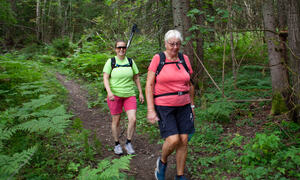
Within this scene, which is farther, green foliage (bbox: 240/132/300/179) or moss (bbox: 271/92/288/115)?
moss (bbox: 271/92/288/115)

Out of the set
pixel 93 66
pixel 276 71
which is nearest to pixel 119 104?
pixel 276 71

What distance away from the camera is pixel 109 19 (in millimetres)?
8297

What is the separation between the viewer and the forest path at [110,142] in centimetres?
379

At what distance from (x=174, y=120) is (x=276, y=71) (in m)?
3.55

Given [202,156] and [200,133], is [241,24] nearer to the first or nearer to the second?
[200,133]

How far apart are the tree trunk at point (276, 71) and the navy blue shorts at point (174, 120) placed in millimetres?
2931

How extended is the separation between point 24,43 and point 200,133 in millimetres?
24239

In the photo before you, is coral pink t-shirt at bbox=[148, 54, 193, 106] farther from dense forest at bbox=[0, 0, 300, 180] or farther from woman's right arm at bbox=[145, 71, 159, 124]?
dense forest at bbox=[0, 0, 300, 180]

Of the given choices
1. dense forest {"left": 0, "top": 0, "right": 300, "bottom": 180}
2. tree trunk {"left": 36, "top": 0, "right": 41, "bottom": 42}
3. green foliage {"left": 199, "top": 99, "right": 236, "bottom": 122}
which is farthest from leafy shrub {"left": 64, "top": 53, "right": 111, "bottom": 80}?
tree trunk {"left": 36, "top": 0, "right": 41, "bottom": 42}

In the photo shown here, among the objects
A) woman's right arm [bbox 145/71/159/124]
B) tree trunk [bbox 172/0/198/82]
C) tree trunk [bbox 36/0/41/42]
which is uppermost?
tree trunk [bbox 36/0/41/42]

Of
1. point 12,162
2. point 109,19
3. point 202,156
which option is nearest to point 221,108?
point 202,156

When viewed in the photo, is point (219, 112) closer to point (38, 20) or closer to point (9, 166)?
point (9, 166)

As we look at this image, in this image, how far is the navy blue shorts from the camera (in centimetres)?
305

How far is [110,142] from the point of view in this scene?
509 centimetres
